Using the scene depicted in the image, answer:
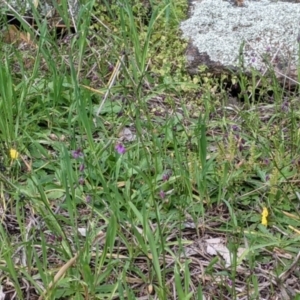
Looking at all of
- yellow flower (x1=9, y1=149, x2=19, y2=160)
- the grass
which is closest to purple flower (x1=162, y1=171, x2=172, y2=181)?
the grass

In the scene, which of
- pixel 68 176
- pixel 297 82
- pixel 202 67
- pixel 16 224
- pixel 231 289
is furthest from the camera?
pixel 202 67

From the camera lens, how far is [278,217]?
2029 mm

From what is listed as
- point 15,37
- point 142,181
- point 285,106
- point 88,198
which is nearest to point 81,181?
point 88,198

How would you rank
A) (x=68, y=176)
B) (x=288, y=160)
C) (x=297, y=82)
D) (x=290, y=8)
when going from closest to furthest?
(x=68, y=176), (x=288, y=160), (x=297, y=82), (x=290, y=8)

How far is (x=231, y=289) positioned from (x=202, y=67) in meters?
1.22

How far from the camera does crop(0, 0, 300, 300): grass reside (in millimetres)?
1782

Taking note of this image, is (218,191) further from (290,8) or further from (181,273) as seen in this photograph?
(290,8)

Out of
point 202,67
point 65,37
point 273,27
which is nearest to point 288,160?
point 202,67

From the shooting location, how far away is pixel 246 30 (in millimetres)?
2859

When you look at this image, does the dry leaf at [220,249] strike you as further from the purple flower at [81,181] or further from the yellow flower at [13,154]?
the yellow flower at [13,154]

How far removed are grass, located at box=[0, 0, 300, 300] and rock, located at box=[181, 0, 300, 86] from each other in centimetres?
8

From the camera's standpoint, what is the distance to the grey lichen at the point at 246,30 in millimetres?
2756

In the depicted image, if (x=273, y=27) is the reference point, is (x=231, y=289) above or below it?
below

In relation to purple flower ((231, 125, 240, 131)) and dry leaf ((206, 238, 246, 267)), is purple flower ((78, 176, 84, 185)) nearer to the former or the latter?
dry leaf ((206, 238, 246, 267))
